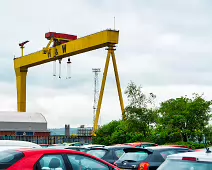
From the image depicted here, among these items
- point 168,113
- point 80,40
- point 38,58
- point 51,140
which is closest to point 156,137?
point 168,113

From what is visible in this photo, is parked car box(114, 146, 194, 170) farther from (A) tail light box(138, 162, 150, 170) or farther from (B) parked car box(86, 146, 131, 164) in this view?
(B) parked car box(86, 146, 131, 164)

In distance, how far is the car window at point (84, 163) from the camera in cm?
929

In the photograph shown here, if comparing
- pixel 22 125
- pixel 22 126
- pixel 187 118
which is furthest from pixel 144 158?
pixel 22 126

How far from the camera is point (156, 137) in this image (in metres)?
33.3

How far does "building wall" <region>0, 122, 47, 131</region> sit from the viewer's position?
58375 millimetres

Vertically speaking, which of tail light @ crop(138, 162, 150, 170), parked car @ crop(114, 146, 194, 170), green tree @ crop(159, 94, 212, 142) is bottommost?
tail light @ crop(138, 162, 150, 170)

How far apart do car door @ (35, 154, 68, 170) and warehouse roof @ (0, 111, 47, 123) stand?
50681 mm

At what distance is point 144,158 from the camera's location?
43.8ft

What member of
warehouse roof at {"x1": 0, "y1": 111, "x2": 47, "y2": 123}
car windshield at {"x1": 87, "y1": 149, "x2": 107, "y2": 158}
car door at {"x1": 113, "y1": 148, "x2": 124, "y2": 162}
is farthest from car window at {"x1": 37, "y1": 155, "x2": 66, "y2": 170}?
warehouse roof at {"x1": 0, "y1": 111, "x2": 47, "y2": 123}

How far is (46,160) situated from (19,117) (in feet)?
171

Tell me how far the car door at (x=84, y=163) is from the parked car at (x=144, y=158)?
309 cm

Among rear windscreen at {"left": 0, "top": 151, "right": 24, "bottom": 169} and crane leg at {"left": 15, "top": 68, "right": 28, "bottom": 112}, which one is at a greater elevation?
crane leg at {"left": 15, "top": 68, "right": 28, "bottom": 112}

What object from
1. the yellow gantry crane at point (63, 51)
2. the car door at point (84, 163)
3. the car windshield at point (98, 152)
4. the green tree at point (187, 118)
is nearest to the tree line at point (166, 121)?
the green tree at point (187, 118)

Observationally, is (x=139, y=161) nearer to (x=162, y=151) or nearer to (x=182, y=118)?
(x=162, y=151)
